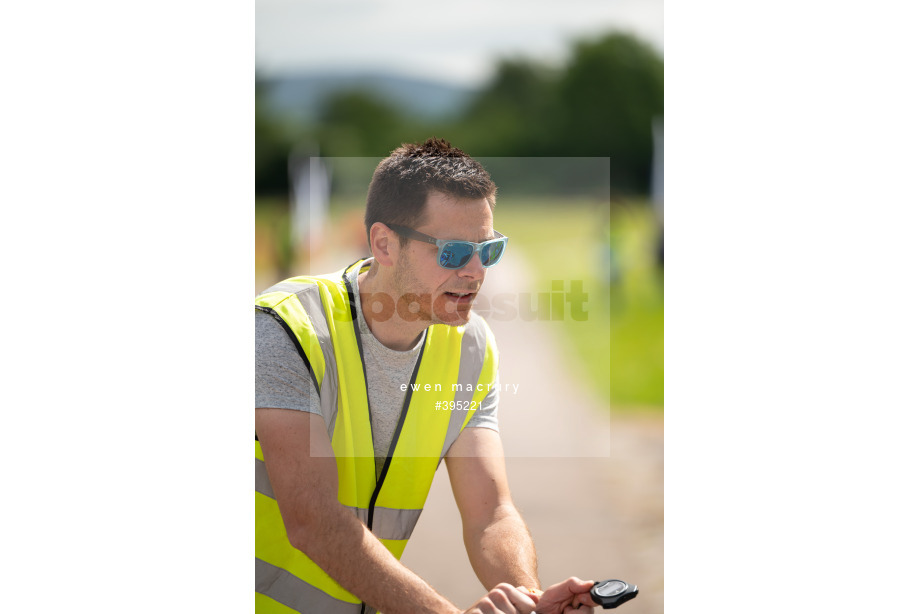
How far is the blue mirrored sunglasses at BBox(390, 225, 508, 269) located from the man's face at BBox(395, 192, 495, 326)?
1 cm

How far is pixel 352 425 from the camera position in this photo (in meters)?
3.18

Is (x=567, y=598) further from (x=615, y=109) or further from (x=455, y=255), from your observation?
(x=615, y=109)

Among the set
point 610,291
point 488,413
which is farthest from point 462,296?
point 610,291

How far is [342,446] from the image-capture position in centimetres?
317

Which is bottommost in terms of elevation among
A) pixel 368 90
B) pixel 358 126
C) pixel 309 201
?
pixel 309 201

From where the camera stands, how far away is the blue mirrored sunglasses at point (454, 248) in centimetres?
318

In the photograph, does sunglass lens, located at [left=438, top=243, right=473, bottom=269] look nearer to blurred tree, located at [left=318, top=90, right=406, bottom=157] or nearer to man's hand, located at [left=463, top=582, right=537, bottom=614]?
blurred tree, located at [left=318, top=90, right=406, bottom=157]

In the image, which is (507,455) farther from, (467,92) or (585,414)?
(467,92)

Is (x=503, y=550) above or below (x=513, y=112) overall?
below

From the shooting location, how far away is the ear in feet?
10.5

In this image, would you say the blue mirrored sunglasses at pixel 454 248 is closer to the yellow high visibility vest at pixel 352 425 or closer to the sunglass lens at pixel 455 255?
the sunglass lens at pixel 455 255

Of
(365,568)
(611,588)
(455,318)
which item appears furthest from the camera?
(455,318)

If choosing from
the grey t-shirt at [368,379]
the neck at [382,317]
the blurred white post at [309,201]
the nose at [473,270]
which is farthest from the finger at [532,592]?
the blurred white post at [309,201]

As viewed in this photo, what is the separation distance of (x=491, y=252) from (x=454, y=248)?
0.45ft
